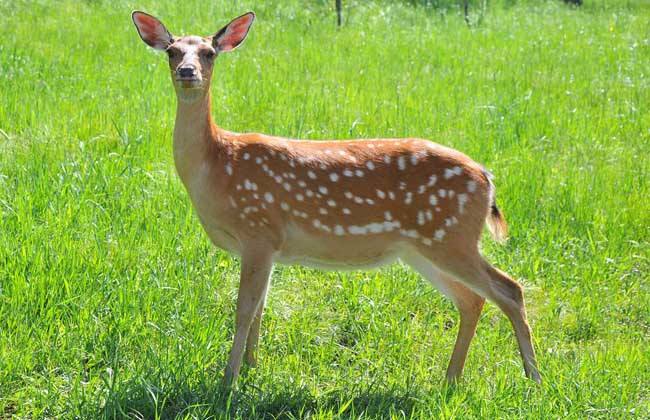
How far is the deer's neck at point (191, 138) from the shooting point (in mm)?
4566

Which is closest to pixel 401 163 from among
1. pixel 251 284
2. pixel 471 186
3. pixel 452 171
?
pixel 452 171

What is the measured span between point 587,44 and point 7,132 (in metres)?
8.46

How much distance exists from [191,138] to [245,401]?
1.28 meters

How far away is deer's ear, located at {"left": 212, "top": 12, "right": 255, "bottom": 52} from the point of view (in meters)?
4.77

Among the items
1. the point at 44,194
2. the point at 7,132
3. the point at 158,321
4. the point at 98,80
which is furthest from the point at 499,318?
the point at 98,80

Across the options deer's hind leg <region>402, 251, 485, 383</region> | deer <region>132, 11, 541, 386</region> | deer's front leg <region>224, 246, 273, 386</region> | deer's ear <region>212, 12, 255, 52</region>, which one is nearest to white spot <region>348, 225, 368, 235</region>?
deer <region>132, 11, 541, 386</region>

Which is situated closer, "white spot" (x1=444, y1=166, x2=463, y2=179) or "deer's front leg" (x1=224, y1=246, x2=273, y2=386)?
"deer's front leg" (x1=224, y1=246, x2=273, y2=386)

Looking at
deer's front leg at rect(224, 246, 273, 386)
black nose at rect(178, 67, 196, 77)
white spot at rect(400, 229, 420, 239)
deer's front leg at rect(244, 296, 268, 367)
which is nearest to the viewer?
black nose at rect(178, 67, 196, 77)

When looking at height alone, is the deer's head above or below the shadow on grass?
above

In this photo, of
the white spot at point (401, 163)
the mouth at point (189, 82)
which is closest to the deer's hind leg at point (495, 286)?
the white spot at point (401, 163)

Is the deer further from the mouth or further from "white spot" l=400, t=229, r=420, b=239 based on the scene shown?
the mouth

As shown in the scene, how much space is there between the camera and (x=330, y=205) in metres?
4.57

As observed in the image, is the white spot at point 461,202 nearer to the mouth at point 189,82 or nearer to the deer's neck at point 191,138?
the deer's neck at point 191,138

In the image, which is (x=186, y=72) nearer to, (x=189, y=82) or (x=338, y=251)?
(x=189, y=82)
